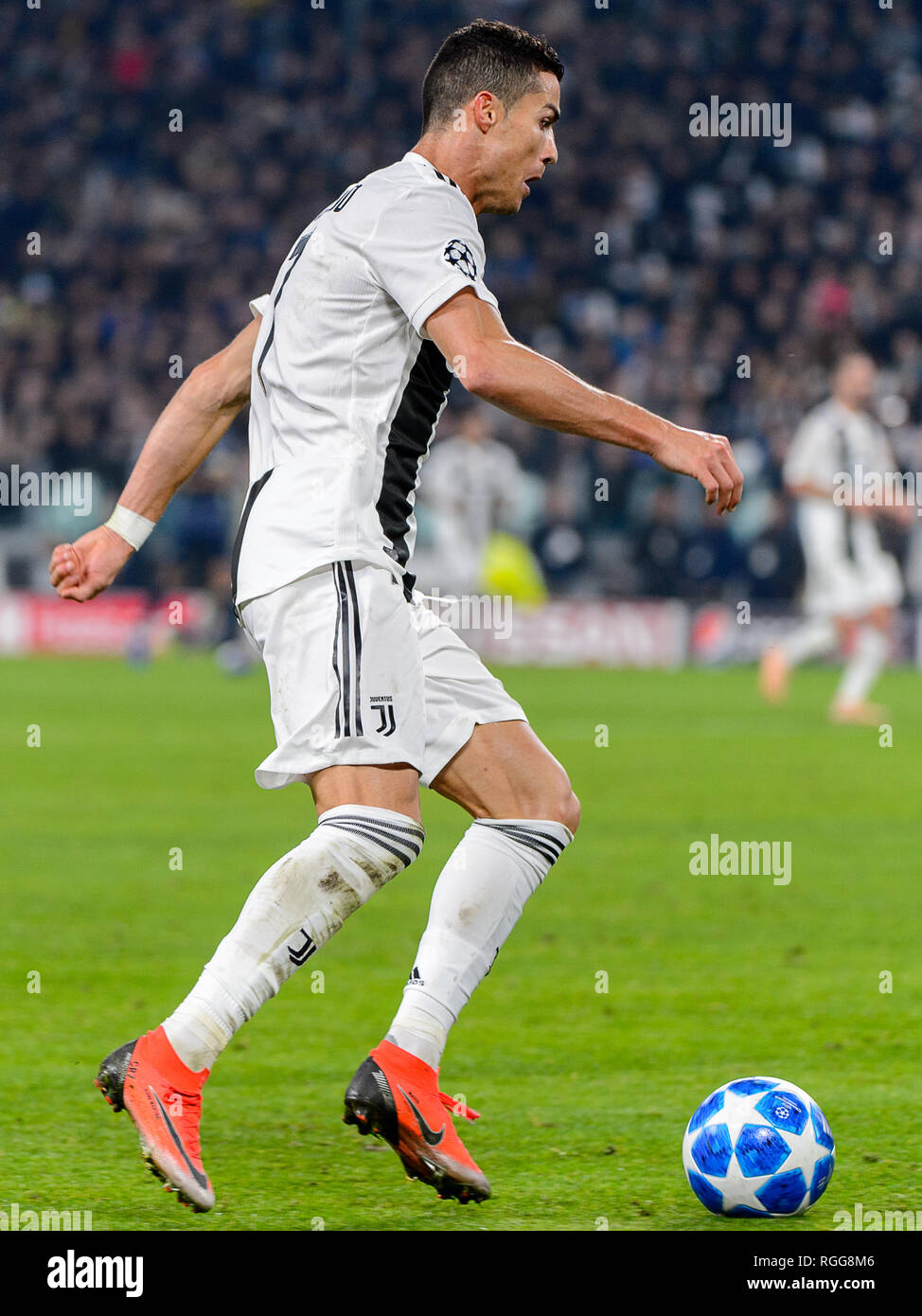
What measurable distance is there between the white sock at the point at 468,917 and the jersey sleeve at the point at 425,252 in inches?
38.8

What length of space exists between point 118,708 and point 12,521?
7257 millimetres

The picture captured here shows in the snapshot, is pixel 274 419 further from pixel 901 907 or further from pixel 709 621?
pixel 709 621

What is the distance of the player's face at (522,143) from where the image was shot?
3.68 metres

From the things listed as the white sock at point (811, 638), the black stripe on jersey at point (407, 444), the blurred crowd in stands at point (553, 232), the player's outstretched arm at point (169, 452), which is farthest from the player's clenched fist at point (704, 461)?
the blurred crowd in stands at point (553, 232)

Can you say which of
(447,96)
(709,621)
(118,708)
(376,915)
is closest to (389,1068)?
(447,96)

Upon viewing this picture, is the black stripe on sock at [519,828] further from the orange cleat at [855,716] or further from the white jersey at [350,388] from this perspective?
the orange cleat at [855,716]

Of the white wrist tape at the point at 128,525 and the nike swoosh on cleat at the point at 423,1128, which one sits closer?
the nike swoosh on cleat at the point at 423,1128

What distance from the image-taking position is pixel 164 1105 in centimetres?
332

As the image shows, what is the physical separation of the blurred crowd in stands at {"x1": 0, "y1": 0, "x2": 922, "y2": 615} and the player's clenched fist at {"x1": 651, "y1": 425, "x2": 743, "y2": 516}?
16.3 meters

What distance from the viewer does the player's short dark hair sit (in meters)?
3.67

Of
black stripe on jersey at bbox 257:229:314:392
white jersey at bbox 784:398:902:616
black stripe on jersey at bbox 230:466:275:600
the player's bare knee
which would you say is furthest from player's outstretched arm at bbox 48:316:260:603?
white jersey at bbox 784:398:902:616

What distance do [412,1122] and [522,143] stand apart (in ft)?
5.92

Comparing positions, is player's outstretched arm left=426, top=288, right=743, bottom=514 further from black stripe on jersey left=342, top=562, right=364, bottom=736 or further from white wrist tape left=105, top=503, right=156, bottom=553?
white wrist tape left=105, top=503, right=156, bottom=553

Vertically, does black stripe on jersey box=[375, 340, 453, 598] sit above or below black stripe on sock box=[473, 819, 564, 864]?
above
